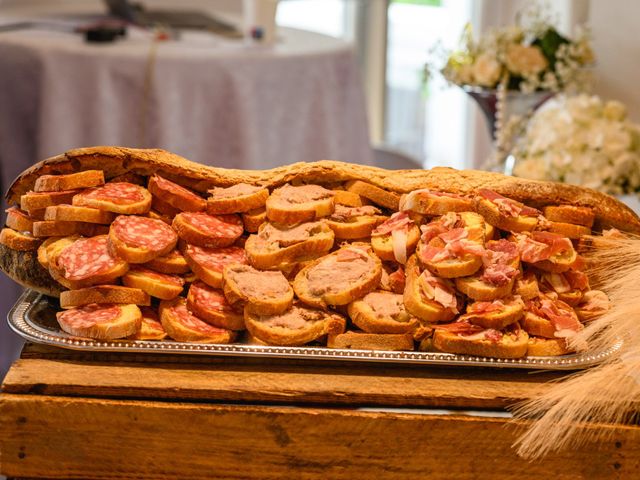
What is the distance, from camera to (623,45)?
110 inches

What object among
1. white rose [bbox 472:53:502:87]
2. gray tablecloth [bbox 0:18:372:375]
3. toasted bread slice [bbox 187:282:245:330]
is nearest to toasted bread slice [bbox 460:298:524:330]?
toasted bread slice [bbox 187:282:245:330]

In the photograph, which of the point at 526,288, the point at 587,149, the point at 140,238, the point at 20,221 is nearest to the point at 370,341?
the point at 526,288

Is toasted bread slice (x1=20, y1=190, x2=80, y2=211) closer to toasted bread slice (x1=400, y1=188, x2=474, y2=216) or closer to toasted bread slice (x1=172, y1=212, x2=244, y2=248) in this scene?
toasted bread slice (x1=172, y1=212, x2=244, y2=248)

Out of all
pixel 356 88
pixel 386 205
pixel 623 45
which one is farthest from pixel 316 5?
pixel 386 205

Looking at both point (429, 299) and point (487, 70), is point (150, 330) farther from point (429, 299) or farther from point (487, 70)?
point (487, 70)

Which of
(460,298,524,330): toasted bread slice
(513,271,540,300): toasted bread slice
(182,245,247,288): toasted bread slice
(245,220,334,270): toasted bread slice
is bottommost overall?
(460,298,524,330): toasted bread slice

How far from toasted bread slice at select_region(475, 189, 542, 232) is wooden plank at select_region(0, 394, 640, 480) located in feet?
Result: 1.08

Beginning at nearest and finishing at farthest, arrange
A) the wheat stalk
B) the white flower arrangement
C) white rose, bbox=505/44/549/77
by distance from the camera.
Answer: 1. the wheat stalk
2. the white flower arrangement
3. white rose, bbox=505/44/549/77

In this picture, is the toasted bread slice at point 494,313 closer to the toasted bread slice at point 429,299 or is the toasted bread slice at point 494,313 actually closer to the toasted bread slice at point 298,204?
the toasted bread slice at point 429,299

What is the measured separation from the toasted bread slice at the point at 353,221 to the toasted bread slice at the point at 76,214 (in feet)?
1.13

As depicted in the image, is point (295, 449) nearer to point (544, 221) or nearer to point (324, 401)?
point (324, 401)

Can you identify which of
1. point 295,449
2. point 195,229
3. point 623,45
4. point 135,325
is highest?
point 623,45

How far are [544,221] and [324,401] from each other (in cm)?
46

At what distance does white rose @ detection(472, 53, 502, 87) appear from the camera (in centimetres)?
235
